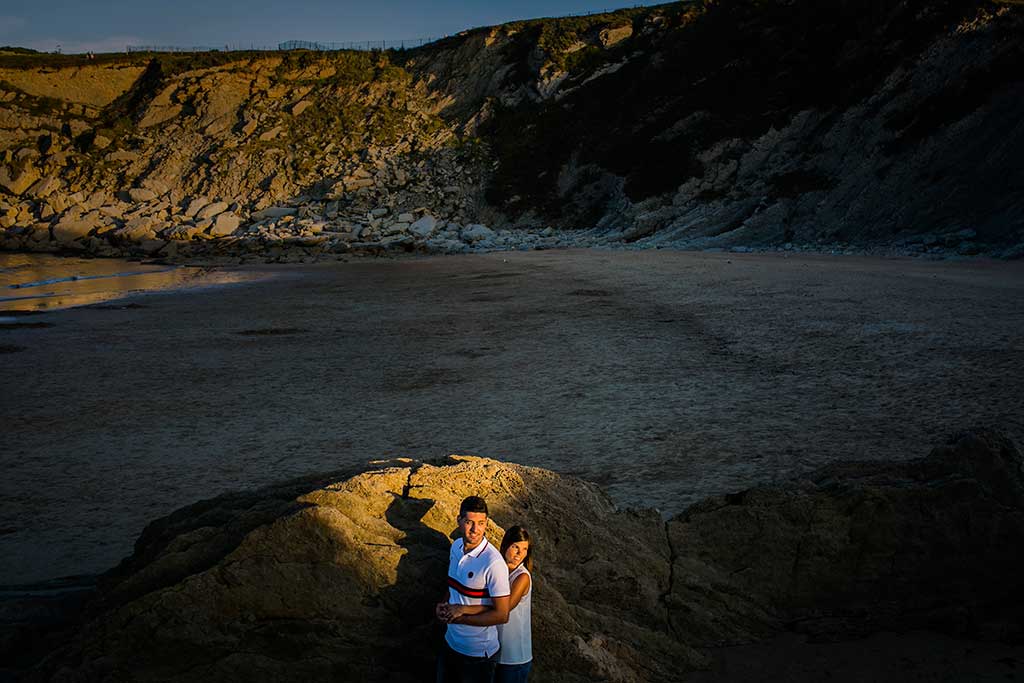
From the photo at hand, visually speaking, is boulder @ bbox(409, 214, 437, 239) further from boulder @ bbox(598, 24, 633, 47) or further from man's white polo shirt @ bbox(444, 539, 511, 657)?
man's white polo shirt @ bbox(444, 539, 511, 657)

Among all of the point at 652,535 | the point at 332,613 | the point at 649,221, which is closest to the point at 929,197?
the point at 649,221

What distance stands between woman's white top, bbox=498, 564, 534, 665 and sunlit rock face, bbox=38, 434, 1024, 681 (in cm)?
35

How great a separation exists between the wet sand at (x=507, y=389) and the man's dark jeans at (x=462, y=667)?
3209 millimetres

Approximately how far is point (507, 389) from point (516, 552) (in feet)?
23.5

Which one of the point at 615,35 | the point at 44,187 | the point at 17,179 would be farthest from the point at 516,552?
the point at 17,179

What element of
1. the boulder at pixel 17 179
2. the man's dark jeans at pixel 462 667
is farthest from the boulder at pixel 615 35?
the man's dark jeans at pixel 462 667

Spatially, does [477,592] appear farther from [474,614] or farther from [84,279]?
[84,279]

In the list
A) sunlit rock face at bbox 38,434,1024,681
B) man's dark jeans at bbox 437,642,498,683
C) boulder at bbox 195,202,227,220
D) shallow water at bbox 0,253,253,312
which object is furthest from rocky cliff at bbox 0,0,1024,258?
man's dark jeans at bbox 437,642,498,683

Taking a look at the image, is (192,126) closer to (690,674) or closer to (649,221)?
(649,221)

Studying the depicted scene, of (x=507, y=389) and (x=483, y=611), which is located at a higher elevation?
(x=483, y=611)

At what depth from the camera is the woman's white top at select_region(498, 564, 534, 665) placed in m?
3.79

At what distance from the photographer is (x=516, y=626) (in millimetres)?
3799

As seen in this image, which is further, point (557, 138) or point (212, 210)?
point (557, 138)

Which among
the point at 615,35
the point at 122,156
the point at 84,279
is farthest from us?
the point at 615,35
